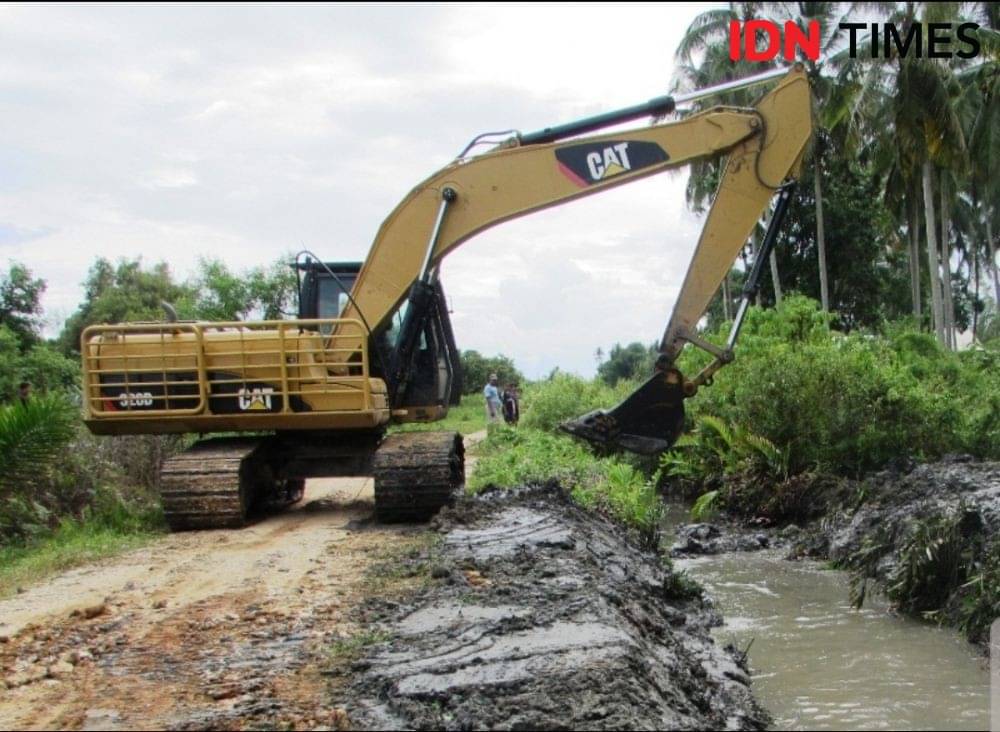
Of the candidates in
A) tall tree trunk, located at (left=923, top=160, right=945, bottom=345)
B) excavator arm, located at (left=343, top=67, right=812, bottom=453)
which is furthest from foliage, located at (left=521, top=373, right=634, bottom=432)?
excavator arm, located at (left=343, top=67, right=812, bottom=453)

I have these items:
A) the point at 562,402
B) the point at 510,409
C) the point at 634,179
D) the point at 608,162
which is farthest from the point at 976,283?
the point at 608,162

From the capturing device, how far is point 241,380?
10227 mm

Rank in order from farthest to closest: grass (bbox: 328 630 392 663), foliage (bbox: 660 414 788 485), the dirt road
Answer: foliage (bbox: 660 414 788 485)
grass (bbox: 328 630 392 663)
the dirt road

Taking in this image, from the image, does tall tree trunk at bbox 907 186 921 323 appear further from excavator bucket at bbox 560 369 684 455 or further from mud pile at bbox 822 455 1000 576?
excavator bucket at bbox 560 369 684 455

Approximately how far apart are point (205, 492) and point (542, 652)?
233 inches

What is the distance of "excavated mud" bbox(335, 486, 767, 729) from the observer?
418cm

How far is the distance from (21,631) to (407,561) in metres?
2.53

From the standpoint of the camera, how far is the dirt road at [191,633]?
442 cm

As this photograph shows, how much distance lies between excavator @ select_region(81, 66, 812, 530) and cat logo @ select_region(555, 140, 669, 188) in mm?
12

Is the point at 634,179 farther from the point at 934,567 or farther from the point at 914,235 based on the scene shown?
the point at 914,235

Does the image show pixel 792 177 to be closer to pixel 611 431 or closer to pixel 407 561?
pixel 611 431

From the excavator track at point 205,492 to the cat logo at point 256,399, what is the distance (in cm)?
49

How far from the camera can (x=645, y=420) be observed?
33.0ft

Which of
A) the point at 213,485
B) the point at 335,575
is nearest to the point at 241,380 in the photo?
the point at 213,485
